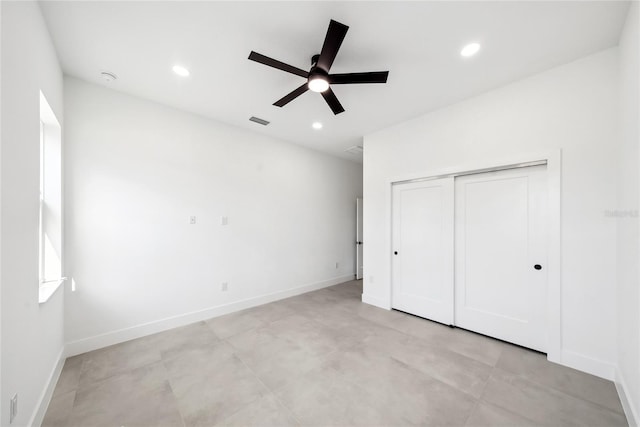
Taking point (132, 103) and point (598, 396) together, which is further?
point (132, 103)

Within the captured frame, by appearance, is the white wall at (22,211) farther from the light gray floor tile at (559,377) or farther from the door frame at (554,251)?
the door frame at (554,251)

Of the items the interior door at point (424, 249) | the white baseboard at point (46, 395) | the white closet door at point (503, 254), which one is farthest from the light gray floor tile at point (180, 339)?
the white closet door at point (503, 254)

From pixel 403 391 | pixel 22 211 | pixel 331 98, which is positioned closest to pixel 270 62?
pixel 331 98

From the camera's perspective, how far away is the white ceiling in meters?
1.83

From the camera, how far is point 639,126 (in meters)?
1.64

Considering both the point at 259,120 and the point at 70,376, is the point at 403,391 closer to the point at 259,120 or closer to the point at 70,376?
the point at 70,376

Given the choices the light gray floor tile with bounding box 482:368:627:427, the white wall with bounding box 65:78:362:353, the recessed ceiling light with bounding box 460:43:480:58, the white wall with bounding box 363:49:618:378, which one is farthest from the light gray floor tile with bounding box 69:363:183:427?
the recessed ceiling light with bounding box 460:43:480:58

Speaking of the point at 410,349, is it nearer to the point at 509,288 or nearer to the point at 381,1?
the point at 509,288

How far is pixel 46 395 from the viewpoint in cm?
190

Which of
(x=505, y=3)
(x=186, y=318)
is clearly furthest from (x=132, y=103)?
(x=505, y=3)

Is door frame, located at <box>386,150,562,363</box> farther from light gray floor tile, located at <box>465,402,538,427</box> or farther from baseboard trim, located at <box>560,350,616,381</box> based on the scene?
light gray floor tile, located at <box>465,402,538,427</box>

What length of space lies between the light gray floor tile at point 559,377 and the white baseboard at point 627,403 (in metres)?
0.04

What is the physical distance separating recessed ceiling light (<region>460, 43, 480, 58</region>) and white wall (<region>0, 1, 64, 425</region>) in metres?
3.13

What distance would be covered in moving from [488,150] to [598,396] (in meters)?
2.43
